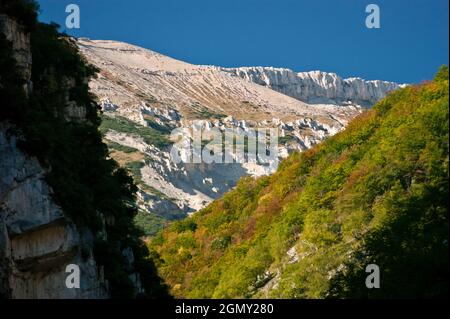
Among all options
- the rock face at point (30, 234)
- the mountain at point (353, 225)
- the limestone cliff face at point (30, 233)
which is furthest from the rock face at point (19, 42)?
the mountain at point (353, 225)

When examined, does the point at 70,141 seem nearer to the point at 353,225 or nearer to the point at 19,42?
the point at 19,42

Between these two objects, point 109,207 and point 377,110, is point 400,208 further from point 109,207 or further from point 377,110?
point 377,110

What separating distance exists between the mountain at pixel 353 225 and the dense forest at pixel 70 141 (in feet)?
33.1

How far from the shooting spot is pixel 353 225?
4931 centimetres

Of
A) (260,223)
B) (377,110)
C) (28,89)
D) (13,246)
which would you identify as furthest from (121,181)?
(377,110)

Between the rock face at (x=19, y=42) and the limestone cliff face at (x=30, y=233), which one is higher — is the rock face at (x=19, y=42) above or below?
above

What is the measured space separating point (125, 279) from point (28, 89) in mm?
10060

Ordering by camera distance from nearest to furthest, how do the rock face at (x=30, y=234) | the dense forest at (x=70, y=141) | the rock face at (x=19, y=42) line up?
the rock face at (x=30, y=234)
the dense forest at (x=70, y=141)
the rock face at (x=19, y=42)

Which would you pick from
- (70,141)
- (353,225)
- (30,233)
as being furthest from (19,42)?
(353,225)

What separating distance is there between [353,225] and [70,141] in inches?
804

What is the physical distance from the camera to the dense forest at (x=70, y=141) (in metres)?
30.7

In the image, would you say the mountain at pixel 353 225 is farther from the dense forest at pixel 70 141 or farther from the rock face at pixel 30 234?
the rock face at pixel 30 234

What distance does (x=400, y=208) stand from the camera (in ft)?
148

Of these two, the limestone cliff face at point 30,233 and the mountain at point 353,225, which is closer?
the limestone cliff face at point 30,233
